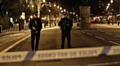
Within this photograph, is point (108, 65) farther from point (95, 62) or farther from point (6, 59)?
point (6, 59)

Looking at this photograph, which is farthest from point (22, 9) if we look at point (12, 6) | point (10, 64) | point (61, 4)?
point (61, 4)

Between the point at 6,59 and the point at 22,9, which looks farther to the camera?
the point at 22,9

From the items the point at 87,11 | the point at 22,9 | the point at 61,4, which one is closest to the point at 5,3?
the point at 22,9

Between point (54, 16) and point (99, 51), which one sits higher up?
point (99, 51)

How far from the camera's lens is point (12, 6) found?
191 ft

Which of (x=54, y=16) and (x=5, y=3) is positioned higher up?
(x=5, y=3)

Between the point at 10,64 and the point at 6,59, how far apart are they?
1.55 metres

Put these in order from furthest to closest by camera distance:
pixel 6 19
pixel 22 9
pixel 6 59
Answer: pixel 22 9, pixel 6 19, pixel 6 59

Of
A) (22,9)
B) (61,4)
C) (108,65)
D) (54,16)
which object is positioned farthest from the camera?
(61,4)

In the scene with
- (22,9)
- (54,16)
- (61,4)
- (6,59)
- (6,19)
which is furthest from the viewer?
(61,4)

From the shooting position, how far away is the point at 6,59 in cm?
1030

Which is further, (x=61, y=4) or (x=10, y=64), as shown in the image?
(x=61, y=4)

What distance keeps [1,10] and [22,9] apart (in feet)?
18.2

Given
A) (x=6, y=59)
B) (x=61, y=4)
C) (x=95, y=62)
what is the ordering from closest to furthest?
1. (x=6, y=59)
2. (x=95, y=62)
3. (x=61, y=4)
